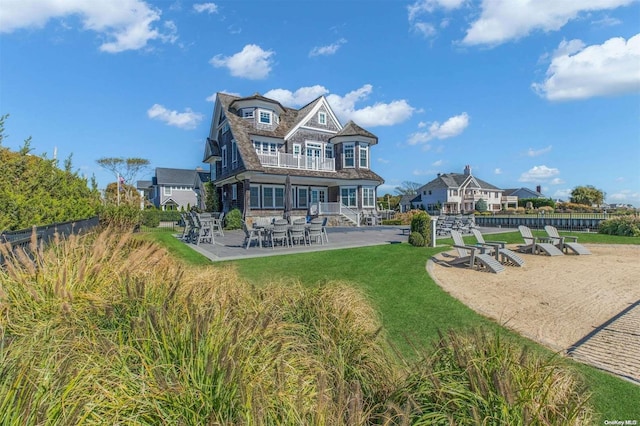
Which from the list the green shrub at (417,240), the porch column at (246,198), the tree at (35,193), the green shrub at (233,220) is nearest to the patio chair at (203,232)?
the tree at (35,193)

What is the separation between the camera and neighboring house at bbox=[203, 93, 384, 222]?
2416 cm

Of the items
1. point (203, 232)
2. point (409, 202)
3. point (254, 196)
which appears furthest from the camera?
point (409, 202)

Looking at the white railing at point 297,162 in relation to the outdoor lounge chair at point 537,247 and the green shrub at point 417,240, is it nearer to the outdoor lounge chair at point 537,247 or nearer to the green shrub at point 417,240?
the green shrub at point 417,240

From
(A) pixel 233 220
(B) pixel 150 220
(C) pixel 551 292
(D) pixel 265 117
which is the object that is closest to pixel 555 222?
(C) pixel 551 292

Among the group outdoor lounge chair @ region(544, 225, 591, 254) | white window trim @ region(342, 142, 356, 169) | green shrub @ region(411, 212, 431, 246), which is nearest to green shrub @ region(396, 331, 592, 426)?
green shrub @ region(411, 212, 431, 246)

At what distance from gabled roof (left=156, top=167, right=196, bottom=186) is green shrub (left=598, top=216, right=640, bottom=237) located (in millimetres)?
54352

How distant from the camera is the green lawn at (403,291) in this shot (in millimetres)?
3203

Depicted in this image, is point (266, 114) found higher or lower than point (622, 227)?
higher

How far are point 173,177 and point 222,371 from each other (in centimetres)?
6241

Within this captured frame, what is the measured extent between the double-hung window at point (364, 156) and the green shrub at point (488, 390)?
2619 cm

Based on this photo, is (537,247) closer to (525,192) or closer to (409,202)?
(409,202)

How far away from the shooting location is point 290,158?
2497 cm

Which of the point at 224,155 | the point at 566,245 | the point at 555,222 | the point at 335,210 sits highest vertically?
the point at 224,155

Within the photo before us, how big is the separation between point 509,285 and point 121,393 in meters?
7.79
